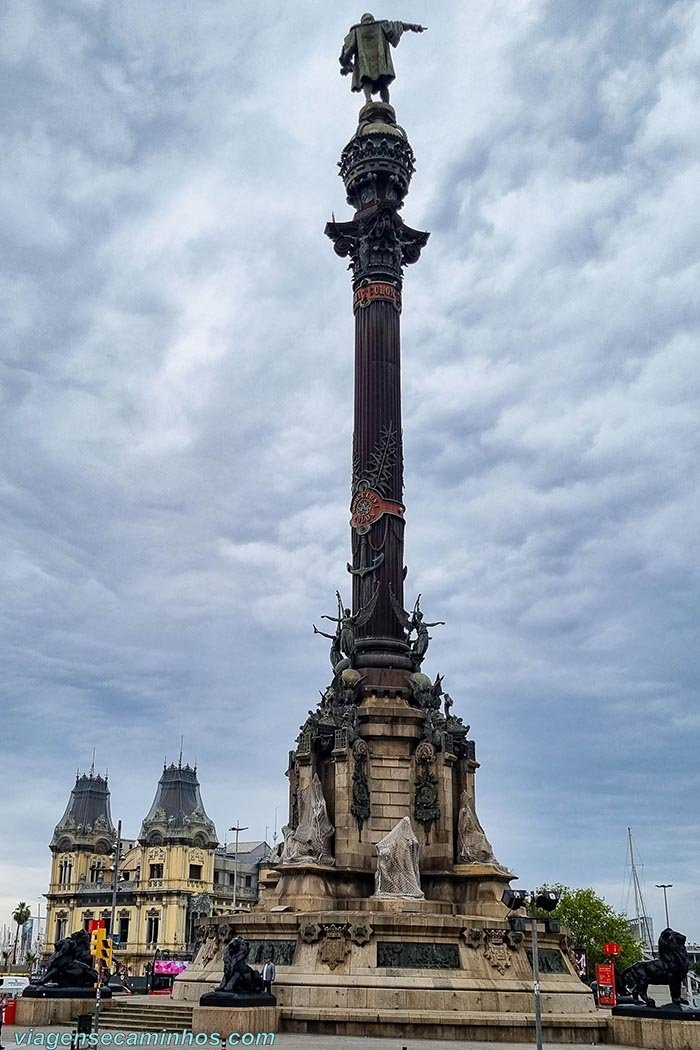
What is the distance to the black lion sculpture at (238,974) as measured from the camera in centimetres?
2842

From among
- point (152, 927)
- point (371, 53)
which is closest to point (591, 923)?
point (152, 927)

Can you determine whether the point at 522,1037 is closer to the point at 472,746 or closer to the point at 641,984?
the point at 641,984

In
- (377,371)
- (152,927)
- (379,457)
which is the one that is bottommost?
(152,927)

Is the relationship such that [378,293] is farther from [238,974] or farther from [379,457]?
[238,974]

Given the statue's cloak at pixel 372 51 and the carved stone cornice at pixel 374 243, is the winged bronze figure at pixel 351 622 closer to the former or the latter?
the carved stone cornice at pixel 374 243

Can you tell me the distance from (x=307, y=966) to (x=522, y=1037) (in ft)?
20.8

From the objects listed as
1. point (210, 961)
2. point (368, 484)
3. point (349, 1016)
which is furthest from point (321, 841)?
point (368, 484)

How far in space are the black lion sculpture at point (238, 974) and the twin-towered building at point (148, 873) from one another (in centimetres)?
8412

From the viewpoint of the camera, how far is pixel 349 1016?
28.5 m

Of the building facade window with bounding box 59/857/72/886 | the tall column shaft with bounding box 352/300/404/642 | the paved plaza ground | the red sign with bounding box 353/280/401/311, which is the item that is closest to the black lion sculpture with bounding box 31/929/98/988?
the paved plaza ground

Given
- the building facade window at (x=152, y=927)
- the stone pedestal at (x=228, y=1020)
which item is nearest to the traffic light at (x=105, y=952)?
the stone pedestal at (x=228, y=1020)

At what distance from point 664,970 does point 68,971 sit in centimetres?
1721

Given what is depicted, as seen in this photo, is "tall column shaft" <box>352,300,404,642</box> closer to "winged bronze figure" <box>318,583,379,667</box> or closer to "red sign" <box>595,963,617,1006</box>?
"winged bronze figure" <box>318,583,379,667</box>

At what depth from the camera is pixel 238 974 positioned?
28594mm
